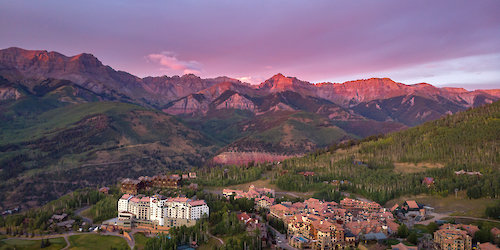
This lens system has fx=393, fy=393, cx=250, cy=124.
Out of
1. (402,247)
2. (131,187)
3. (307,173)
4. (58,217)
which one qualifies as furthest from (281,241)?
(307,173)

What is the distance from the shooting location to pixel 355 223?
65.4 m

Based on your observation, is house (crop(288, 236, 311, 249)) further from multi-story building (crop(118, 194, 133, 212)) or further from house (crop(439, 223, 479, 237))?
multi-story building (crop(118, 194, 133, 212))

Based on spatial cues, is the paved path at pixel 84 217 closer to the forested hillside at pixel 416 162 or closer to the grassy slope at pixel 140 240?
the grassy slope at pixel 140 240

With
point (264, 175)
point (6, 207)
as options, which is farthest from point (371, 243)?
point (6, 207)

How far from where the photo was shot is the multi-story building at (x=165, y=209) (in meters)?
70.6

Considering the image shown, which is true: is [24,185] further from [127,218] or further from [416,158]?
[416,158]

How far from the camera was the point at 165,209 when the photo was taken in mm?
71375

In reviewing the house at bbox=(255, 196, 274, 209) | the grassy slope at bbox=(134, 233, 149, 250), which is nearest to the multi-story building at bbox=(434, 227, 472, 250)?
the house at bbox=(255, 196, 274, 209)

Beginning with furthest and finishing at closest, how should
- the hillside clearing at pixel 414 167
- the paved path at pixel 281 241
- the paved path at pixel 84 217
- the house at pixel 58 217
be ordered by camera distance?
1. the hillside clearing at pixel 414 167
2. the house at pixel 58 217
3. the paved path at pixel 84 217
4. the paved path at pixel 281 241

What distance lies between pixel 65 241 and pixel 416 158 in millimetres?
98523

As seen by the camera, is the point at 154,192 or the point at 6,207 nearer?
the point at 154,192

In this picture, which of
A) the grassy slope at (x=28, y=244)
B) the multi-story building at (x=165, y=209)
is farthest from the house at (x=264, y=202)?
the grassy slope at (x=28, y=244)

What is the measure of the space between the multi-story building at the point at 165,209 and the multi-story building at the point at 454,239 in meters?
38.7

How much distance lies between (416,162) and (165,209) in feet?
263
